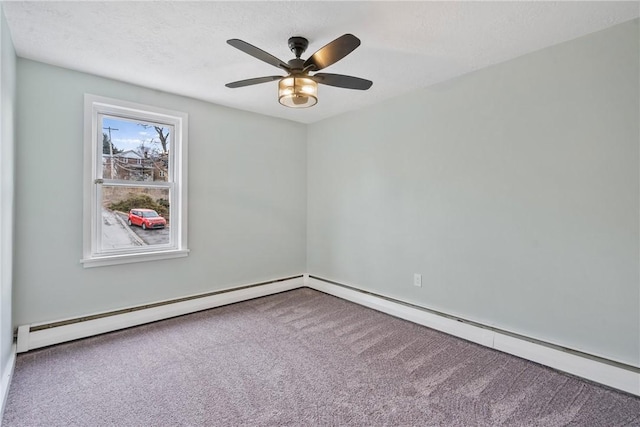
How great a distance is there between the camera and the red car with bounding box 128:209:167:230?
3166 millimetres

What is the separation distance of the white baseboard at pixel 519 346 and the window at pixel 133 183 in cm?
235

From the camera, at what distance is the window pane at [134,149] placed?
9.84ft

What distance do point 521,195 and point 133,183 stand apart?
3.55 m

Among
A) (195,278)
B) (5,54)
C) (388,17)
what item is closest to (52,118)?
(5,54)

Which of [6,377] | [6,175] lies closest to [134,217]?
[6,175]

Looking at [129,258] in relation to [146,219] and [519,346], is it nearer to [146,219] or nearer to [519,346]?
[146,219]

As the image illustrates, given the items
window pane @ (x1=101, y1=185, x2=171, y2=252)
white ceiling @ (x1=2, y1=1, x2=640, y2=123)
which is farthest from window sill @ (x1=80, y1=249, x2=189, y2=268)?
white ceiling @ (x1=2, y1=1, x2=640, y2=123)

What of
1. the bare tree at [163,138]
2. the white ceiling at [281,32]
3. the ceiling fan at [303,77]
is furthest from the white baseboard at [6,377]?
the ceiling fan at [303,77]

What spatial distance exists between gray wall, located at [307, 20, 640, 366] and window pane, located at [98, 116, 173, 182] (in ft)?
7.40

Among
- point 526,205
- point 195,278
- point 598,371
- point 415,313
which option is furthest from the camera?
point 195,278

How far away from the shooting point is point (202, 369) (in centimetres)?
227

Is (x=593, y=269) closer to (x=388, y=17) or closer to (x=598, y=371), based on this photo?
(x=598, y=371)

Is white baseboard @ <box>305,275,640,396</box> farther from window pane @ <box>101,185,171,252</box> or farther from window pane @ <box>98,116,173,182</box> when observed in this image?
window pane @ <box>98,116,173,182</box>

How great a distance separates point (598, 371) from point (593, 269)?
685mm
